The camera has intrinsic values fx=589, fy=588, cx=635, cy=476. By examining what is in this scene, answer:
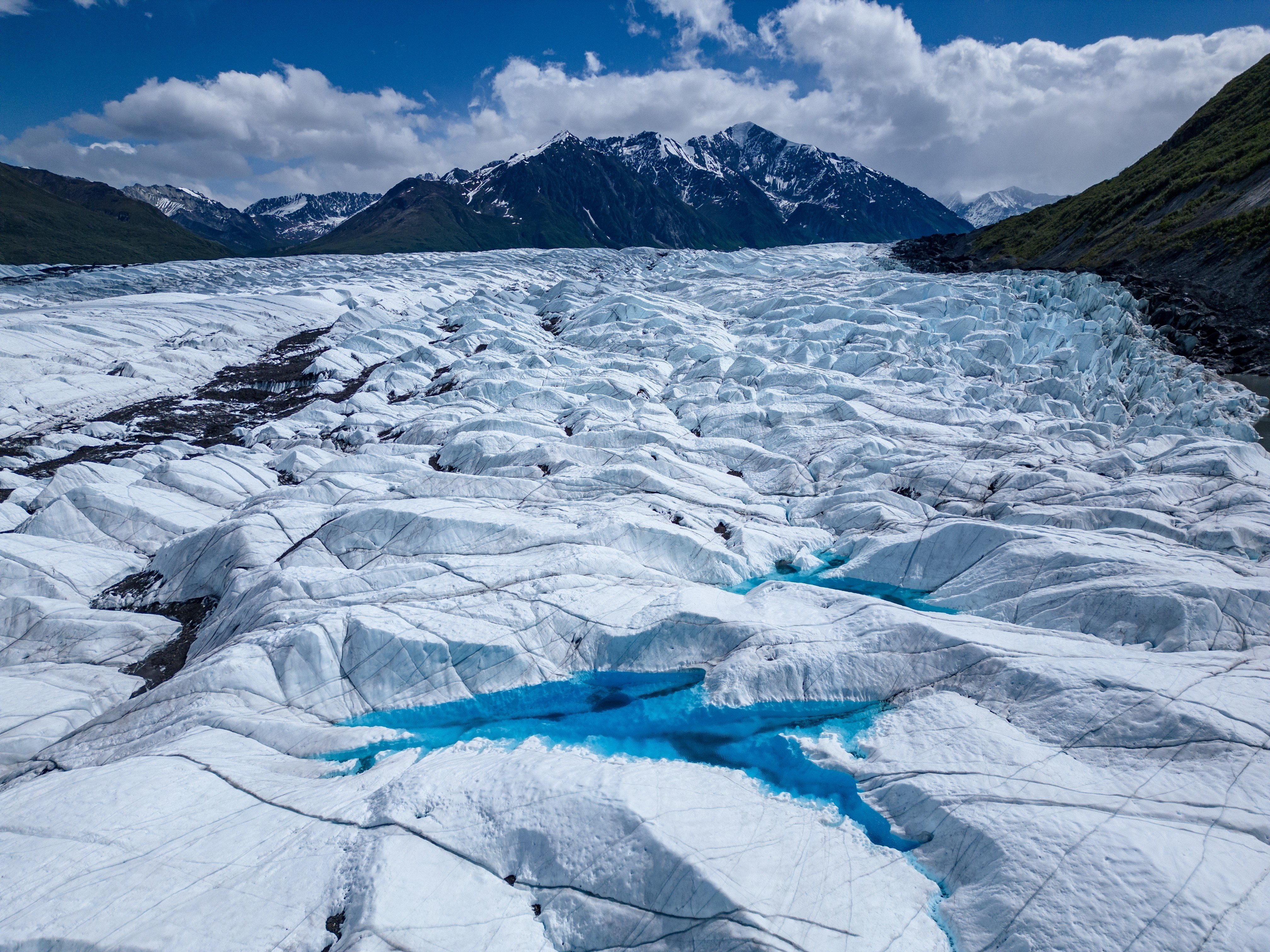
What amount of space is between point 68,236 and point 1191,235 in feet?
730

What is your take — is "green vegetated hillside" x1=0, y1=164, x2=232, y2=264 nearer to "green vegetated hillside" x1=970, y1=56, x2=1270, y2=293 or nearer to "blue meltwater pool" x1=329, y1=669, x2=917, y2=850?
"blue meltwater pool" x1=329, y1=669, x2=917, y2=850

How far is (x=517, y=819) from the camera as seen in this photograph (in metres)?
10.6

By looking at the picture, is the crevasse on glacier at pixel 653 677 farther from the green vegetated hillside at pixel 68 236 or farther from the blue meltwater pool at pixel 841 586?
the green vegetated hillside at pixel 68 236

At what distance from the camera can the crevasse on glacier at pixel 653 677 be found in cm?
928

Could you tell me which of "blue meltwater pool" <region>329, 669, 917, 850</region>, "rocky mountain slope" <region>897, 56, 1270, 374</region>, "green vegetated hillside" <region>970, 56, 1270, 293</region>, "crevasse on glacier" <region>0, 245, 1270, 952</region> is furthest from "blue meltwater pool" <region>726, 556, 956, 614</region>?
"green vegetated hillside" <region>970, 56, 1270, 293</region>

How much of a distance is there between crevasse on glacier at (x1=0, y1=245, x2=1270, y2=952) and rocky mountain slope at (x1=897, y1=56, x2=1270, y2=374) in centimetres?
1092

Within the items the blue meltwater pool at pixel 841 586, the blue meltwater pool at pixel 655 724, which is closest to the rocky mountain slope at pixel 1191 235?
the blue meltwater pool at pixel 841 586

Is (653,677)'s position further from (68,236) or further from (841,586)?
(68,236)

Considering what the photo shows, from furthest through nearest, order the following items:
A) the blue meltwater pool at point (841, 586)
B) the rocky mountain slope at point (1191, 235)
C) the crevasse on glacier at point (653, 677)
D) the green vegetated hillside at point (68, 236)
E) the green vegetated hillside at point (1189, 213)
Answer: the green vegetated hillside at point (68, 236)
the green vegetated hillside at point (1189, 213)
the rocky mountain slope at point (1191, 235)
the blue meltwater pool at point (841, 586)
the crevasse on glacier at point (653, 677)

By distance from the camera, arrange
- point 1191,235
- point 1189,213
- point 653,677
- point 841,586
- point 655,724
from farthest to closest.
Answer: point 1189,213
point 1191,235
point 841,586
point 653,677
point 655,724

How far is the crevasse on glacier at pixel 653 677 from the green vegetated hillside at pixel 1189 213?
22208 millimetres

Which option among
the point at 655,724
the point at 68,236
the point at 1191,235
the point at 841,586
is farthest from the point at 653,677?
the point at 68,236

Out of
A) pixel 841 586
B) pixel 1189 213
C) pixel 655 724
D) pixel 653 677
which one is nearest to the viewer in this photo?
pixel 655 724

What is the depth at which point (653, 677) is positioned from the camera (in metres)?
16.0
